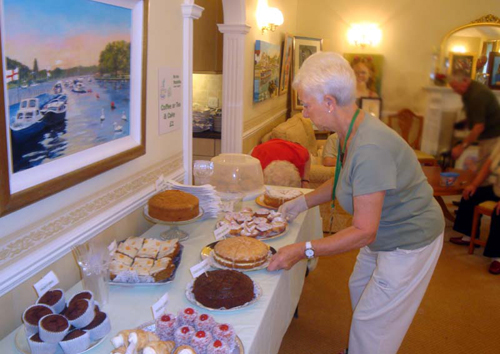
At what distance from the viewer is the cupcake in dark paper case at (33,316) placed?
4.21 ft

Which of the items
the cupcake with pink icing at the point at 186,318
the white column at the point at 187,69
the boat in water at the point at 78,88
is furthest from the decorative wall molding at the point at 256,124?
the cupcake with pink icing at the point at 186,318

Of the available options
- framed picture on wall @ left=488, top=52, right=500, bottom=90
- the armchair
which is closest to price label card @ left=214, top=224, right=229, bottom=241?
the armchair

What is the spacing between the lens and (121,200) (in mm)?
2080

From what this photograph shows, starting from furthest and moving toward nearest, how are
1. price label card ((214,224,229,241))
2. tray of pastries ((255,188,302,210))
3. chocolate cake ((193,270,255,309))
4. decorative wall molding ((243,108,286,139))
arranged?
decorative wall molding ((243,108,286,139)), tray of pastries ((255,188,302,210)), price label card ((214,224,229,241)), chocolate cake ((193,270,255,309))

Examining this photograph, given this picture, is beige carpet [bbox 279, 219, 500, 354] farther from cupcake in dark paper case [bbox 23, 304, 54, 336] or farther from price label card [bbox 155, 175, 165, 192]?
cupcake in dark paper case [bbox 23, 304, 54, 336]

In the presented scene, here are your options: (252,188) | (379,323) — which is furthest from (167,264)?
(252,188)

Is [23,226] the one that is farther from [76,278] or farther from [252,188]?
[252,188]

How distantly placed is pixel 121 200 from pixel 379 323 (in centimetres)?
130

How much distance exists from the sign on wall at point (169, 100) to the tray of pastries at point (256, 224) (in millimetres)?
607

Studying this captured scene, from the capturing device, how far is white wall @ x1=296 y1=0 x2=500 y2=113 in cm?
718

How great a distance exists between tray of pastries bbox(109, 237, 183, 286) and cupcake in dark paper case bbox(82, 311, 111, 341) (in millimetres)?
258

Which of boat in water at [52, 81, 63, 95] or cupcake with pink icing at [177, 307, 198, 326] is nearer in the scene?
cupcake with pink icing at [177, 307, 198, 326]

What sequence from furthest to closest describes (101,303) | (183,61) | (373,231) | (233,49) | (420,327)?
→ (233,49) → (420,327) → (183,61) → (373,231) → (101,303)

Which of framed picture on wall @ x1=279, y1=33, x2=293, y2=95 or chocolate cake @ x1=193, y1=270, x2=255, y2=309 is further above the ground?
framed picture on wall @ x1=279, y1=33, x2=293, y2=95
